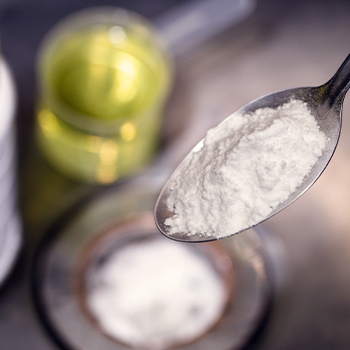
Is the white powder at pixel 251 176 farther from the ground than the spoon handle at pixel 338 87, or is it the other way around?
the spoon handle at pixel 338 87

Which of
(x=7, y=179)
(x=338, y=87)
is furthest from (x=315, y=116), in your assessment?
(x=7, y=179)

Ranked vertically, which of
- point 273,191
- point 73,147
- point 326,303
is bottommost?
point 326,303

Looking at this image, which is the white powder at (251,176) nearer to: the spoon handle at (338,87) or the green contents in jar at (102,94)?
the spoon handle at (338,87)

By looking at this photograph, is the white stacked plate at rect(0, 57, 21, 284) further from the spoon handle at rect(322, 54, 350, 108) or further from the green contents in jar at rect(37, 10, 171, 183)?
the spoon handle at rect(322, 54, 350, 108)

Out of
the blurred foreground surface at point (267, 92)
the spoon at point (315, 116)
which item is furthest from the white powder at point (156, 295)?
the spoon at point (315, 116)

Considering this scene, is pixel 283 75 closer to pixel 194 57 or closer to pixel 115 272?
pixel 194 57

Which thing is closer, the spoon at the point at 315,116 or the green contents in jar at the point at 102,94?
the spoon at the point at 315,116

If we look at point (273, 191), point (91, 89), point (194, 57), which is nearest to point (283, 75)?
point (194, 57)

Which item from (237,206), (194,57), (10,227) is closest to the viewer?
(237,206)
